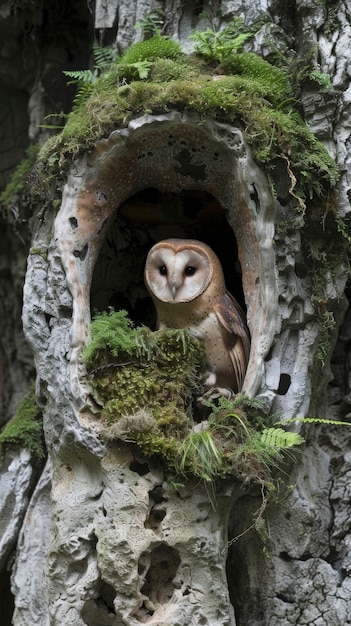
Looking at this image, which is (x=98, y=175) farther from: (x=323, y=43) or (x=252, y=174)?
(x=323, y=43)

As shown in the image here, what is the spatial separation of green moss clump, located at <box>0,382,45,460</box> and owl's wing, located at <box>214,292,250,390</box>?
1.18 metres

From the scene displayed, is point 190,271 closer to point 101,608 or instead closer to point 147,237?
point 147,237

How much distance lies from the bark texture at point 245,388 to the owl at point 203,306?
0.13 meters

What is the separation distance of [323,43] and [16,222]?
1977 mm

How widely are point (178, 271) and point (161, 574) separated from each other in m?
1.22

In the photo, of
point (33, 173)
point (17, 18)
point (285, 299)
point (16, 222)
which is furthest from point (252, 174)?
point (17, 18)

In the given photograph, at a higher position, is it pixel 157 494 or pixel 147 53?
pixel 147 53

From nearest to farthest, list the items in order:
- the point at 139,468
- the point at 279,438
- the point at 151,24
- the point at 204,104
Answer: the point at 279,438, the point at 139,468, the point at 204,104, the point at 151,24

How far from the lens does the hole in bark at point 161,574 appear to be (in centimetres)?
277

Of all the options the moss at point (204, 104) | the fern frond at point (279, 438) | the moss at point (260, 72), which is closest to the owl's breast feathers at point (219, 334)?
the fern frond at point (279, 438)

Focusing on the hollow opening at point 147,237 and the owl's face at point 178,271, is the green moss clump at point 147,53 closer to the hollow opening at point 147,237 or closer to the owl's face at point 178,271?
the hollow opening at point 147,237

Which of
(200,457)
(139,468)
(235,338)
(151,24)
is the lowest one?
(139,468)

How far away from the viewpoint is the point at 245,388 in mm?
2910

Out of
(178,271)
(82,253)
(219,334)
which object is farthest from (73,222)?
(219,334)
